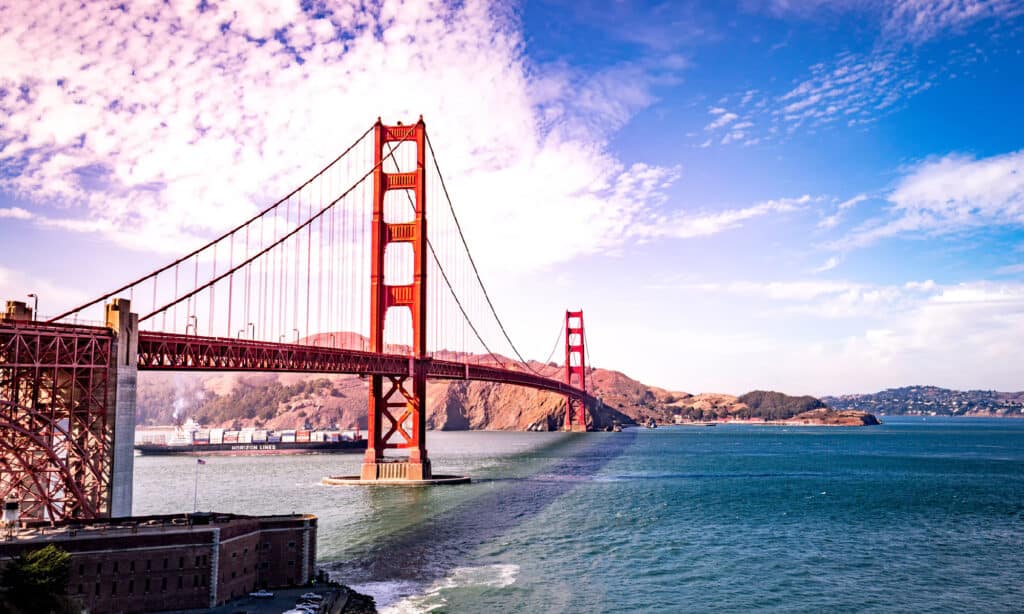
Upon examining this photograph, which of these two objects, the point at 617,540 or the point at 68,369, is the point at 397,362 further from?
the point at 68,369

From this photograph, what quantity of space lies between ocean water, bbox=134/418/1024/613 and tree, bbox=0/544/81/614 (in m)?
12.3

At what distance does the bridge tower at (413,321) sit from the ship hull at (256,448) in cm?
6109

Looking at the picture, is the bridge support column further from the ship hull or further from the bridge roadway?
the ship hull

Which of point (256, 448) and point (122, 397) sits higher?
point (122, 397)

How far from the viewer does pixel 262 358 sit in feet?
180

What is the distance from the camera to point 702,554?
43594 millimetres

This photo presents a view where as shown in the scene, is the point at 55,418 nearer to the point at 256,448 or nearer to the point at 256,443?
the point at 256,448

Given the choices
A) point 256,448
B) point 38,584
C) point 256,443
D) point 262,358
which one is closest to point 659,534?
point 262,358

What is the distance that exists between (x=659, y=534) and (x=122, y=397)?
107 ft

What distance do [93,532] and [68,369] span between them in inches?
368

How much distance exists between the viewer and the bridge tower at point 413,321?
243ft

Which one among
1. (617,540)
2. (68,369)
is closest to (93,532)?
(68,369)

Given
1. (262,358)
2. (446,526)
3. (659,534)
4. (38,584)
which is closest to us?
(38,584)

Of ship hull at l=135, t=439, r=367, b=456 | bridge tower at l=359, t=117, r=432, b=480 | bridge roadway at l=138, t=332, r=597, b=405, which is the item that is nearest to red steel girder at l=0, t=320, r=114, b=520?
bridge roadway at l=138, t=332, r=597, b=405
